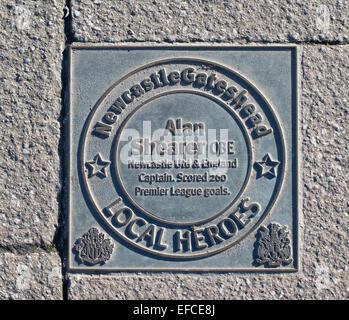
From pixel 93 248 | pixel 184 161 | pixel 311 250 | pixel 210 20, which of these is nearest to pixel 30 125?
pixel 93 248

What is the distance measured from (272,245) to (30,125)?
1.35 m

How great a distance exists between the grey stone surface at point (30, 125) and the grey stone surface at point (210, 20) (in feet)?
0.62

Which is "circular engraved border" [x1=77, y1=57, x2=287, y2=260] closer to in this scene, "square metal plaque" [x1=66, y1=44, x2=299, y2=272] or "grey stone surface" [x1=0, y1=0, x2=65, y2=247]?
"square metal plaque" [x1=66, y1=44, x2=299, y2=272]

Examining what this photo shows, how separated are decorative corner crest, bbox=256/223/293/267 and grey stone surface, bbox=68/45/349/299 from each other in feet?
0.28

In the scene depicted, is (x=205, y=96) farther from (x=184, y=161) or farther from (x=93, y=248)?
(x=93, y=248)

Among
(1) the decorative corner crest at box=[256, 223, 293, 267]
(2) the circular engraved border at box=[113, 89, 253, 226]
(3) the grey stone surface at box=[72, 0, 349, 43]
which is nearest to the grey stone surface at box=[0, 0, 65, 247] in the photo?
Result: (3) the grey stone surface at box=[72, 0, 349, 43]

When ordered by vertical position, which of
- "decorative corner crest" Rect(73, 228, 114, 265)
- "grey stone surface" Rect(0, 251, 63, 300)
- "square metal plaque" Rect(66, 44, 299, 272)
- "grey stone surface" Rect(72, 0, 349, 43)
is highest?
"grey stone surface" Rect(72, 0, 349, 43)

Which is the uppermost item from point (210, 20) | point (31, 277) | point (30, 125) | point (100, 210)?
point (210, 20)

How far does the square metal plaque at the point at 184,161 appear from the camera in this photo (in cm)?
250

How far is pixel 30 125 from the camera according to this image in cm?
255

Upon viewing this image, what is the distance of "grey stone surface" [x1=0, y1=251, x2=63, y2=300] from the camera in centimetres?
253

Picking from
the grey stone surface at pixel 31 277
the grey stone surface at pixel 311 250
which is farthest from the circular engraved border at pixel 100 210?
the grey stone surface at pixel 31 277

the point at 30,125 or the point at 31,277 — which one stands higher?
the point at 30,125

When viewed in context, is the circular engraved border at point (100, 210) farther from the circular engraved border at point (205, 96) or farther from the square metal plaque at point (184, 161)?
the circular engraved border at point (205, 96)
